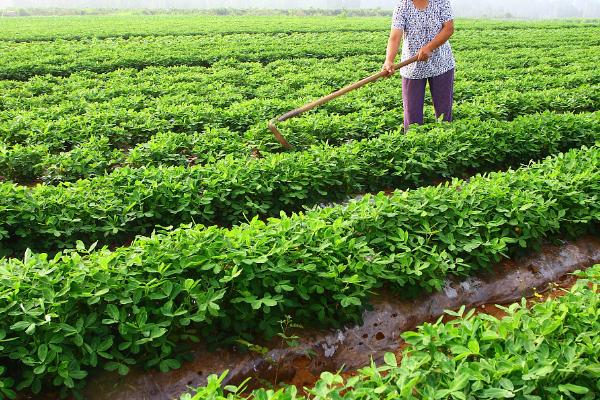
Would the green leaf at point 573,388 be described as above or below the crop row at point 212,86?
below

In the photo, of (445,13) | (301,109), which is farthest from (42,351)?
(445,13)

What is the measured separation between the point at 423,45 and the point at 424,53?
285mm

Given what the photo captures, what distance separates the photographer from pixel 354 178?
18.0ft

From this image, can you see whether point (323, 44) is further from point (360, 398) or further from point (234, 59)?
point (360, 398)

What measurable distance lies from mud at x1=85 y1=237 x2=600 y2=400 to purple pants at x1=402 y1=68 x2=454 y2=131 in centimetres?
261

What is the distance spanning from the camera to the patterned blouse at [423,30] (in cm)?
593

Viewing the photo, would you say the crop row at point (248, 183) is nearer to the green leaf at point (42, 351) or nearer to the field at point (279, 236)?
the field at point (279, 236)

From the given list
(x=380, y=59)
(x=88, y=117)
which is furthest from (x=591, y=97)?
(x=88, y=117)

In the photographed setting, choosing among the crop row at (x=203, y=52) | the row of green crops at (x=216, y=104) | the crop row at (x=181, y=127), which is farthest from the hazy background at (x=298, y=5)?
the crop row at (x=181, y=127)

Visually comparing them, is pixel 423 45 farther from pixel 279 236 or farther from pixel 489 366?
pixel 489 366

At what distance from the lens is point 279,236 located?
3408 mm

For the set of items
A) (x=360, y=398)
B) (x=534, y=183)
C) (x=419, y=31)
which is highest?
(x=419, y=31)

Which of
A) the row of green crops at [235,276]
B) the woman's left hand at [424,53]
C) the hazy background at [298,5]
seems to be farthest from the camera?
the hazy background at [298,5]

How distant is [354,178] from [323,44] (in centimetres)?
1508
